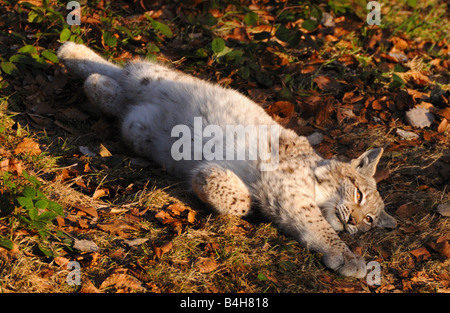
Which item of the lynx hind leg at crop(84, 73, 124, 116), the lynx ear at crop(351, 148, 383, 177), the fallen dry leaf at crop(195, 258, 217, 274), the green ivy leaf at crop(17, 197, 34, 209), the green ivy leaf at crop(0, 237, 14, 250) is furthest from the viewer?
the lynx hind leg at crop(84, 73, 124, 116)

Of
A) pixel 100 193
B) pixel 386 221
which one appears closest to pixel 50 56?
pixel 100 193

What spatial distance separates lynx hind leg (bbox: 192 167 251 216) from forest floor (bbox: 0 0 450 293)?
12 cm

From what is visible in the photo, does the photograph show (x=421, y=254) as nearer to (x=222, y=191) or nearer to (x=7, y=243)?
(x=222, y=191)

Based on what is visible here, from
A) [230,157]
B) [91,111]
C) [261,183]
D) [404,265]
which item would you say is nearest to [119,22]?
[91,111]

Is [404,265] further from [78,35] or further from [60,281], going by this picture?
[78,35]

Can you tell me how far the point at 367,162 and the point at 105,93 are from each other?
8.38 feet

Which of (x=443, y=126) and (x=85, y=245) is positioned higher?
(x=443, y=126)

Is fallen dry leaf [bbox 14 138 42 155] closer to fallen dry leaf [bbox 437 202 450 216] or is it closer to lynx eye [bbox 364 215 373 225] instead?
lynx eye [bbox 364 215 373 225]

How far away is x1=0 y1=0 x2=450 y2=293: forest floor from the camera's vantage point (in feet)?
10.2

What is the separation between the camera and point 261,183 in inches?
151

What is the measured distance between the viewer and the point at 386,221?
403 cm

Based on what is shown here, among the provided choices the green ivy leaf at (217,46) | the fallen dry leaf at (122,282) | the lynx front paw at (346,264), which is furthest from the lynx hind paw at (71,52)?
the lynx front paw at (346,264)

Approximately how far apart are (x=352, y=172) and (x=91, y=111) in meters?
2.64

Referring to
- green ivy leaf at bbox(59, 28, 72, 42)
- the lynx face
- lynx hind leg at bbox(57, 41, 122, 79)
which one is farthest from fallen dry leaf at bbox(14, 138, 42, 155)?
the lynx face
